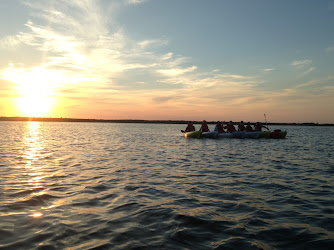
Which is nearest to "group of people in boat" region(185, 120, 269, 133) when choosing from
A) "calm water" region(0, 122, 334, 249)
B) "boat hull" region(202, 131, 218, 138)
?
"boat hull" region(202, 131, 218, 138)

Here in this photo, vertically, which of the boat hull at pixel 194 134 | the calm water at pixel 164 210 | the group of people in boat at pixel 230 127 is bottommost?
the calm water at pixel 164 210

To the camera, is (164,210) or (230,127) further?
(230,127)

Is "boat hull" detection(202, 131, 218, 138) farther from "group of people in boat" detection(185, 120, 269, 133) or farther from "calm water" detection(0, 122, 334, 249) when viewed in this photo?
"calm water" detection(0, 122, 334, 249)

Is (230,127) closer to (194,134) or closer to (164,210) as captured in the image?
(194,134)

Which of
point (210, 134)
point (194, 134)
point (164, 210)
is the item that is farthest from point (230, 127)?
point (164, 210)

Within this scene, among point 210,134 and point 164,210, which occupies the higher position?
point 210,134

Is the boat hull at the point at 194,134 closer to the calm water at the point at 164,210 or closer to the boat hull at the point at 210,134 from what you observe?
the boat hull at the point at 210,134

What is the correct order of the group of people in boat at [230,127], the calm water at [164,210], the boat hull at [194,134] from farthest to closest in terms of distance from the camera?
the group of people in boat at [230,127] < the boat hull at [194,134] < the calm water at [164,210]

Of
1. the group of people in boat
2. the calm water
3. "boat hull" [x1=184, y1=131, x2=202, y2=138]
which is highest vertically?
the group of people in boat

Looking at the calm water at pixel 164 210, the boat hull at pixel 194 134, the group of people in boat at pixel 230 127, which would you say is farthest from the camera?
the group of people in boat at pixel 230 127

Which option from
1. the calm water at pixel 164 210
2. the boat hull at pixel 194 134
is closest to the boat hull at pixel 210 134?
the boat hull at pixel 194 134

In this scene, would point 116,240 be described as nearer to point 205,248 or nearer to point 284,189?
point 205,248

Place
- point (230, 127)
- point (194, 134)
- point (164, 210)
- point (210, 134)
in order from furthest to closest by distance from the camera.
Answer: point (230, 127) → point (194, 134) → point (210, 134) → point (164, 210)

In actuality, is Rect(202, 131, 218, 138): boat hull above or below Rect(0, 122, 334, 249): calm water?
above
